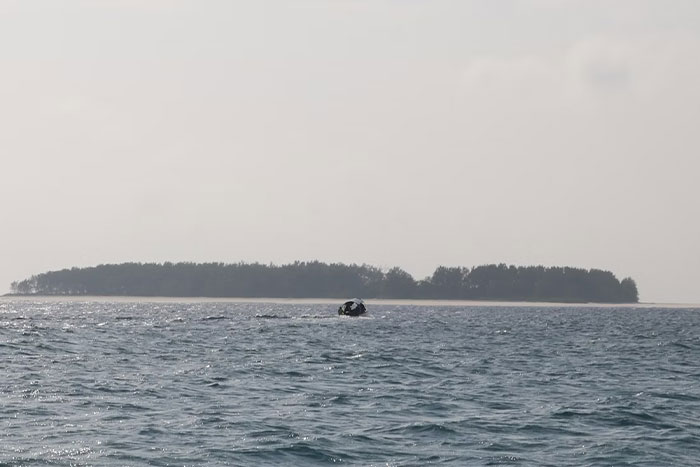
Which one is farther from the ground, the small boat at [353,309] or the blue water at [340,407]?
the small boat at [353,309]

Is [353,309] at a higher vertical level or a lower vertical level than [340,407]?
higher

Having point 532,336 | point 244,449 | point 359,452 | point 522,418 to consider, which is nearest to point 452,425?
point 522,418

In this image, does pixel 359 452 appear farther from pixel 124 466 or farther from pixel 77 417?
pixel 77 417

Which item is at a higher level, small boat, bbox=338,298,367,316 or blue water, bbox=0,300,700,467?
small boat, bbox=338,298,367,316

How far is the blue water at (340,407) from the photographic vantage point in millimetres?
28547

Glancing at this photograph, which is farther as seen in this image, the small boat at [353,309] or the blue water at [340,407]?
the small boat at [353,309]

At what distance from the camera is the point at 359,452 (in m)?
28.7

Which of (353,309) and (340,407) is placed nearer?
(340,407)

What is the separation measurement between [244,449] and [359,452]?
10.1 ft

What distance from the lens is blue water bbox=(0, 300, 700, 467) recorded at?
93.7 feet

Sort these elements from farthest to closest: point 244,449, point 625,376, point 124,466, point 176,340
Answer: point 176,340 → point 625,376 → point 244,449 → point 124,466

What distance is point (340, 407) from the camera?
1463 inches

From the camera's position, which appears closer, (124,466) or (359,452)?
(124,466)

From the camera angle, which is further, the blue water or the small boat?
the small boat
